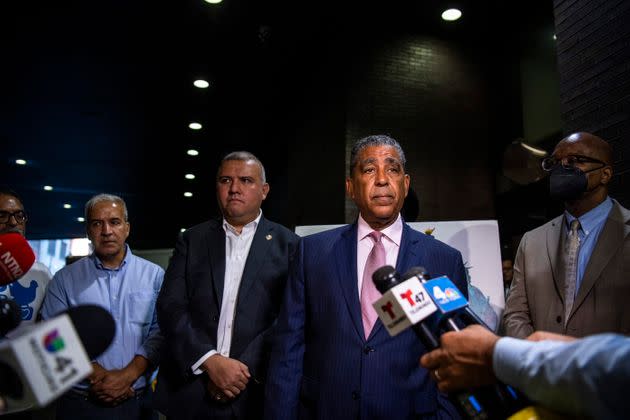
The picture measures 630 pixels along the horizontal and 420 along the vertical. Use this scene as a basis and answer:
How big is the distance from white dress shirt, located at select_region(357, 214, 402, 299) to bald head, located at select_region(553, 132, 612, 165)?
94 centimetres

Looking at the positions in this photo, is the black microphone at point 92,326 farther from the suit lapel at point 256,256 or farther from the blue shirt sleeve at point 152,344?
the blue shirt sleeve at point 152,344

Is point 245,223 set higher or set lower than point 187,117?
lower

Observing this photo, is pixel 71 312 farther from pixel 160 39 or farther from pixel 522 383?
pixel 160 39

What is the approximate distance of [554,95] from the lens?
6117 millimetres

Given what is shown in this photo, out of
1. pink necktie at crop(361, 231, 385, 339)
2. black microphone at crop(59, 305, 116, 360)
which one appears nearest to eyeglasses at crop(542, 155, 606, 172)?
pink necktie at crop(361, 231, 385, 339)

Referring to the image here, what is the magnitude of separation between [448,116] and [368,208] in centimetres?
457

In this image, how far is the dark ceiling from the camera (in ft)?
17.3

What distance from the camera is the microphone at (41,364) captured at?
27.2 inches

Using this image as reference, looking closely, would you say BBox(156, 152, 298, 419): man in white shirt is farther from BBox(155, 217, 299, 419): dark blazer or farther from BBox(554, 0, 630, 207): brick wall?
BBox(554, 0, 630, 207): brick wall

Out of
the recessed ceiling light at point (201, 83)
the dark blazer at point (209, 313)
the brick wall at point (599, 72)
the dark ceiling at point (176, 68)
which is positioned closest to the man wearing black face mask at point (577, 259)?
the brick wall at point (599, 72)

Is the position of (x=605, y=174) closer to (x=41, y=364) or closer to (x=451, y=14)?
(x=41, y=364)

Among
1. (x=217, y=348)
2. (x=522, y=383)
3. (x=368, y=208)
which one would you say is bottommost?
(x=217, y=348)

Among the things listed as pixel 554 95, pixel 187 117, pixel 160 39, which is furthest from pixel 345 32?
pixel 187 117

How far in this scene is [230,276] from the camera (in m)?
2.29
